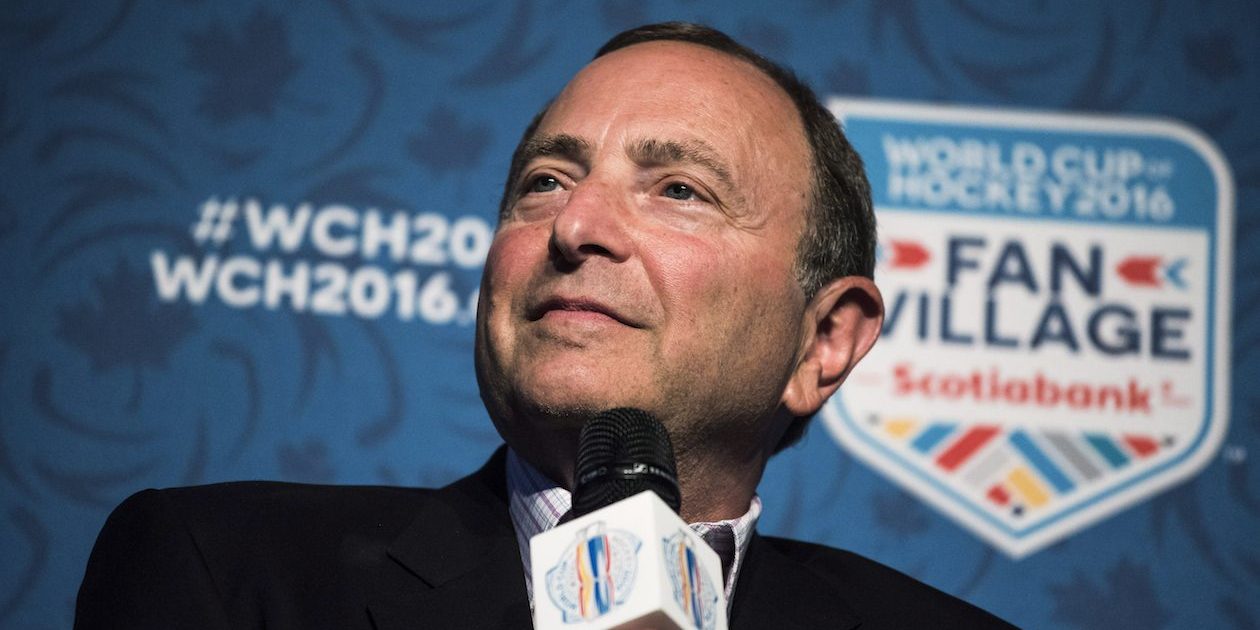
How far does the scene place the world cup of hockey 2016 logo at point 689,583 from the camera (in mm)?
1007

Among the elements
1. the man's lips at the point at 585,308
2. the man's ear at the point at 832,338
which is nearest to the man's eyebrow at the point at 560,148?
the man's lips at the point at 585,308

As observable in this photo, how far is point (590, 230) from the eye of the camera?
1.54 meters

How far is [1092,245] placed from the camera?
241 centimetres

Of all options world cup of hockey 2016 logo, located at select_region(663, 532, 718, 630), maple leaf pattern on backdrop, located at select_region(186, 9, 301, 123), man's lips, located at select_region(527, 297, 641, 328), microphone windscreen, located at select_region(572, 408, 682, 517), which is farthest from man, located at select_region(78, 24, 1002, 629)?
maple leaf pattern on backdrop, located at select_region(186, 9, 301, 123)

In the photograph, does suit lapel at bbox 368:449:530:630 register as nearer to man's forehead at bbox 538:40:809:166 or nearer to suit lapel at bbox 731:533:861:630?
suit lapel at bbox 731:533:861:630

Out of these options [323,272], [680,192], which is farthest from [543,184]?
[323,272]

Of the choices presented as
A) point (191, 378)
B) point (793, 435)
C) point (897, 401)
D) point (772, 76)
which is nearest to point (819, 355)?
point (793, 435)

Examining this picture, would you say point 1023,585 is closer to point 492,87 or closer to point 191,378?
point 492,87

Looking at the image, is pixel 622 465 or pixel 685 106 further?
pixel 685 106

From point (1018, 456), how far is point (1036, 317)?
0.23 meters

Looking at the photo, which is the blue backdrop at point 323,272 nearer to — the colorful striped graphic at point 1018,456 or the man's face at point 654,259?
→ the colorful striped graphic at point 1018,456

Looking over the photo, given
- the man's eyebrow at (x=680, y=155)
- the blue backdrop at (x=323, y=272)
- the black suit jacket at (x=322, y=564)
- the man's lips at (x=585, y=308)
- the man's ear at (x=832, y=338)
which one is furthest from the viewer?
the blue backdrop at (x=323, y=272)

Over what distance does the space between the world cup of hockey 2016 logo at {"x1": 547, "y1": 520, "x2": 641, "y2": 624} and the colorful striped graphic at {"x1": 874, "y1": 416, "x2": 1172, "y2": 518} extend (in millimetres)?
1409

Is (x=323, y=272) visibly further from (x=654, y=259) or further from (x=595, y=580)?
(x=595, y=580)
